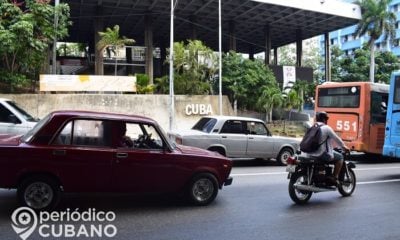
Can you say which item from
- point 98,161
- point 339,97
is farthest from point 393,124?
point 98,161

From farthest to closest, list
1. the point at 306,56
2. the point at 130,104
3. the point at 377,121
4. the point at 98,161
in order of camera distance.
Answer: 1. the point at 306,56
2. the point at 130,104
3. the point at 377,121
4. the point at 98,161

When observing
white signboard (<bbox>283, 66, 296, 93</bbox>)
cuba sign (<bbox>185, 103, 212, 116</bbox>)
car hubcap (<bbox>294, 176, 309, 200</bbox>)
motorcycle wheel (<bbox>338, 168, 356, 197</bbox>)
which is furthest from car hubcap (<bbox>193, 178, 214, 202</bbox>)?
white signboard (<bbox>283, 66, 296, 93</bbox>)

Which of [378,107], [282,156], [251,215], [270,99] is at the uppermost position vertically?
[270,99]

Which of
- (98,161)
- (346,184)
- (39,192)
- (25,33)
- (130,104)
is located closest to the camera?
(39,192)

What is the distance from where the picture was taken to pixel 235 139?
12.9 m

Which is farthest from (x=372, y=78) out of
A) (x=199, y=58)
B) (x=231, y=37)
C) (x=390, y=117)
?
(x=390, y=117)

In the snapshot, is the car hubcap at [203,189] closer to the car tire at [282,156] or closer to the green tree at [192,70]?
the car tire at [282,156]

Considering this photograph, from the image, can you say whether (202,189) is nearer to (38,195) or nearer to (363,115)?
(38,195)

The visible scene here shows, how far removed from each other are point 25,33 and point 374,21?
3615cm

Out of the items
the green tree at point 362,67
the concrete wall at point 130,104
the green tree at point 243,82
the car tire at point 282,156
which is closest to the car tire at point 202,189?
the car tire at point 282,156

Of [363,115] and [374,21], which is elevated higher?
[374,21]

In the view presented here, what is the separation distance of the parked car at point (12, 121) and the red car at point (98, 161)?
4.28 m

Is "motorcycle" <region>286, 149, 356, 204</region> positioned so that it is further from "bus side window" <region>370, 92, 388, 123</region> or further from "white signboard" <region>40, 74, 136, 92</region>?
"white signboard" <region>40, 74, 136, 92</region>

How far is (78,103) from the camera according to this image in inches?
814
